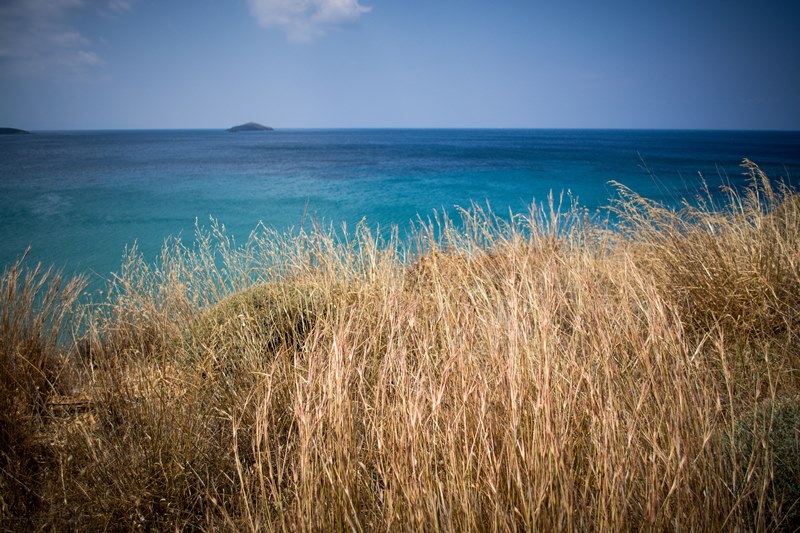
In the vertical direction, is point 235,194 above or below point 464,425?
above

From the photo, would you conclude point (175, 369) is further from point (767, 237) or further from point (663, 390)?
point (767, 237)

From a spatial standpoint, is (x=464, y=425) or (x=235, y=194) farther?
(x=235, y=194)

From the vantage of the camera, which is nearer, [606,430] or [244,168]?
[606,430]

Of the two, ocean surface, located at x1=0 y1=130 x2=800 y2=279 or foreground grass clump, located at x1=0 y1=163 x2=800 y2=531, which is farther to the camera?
ocean surface, located at x1=0 y1=130 x2=800 y2=279

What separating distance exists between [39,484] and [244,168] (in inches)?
1422

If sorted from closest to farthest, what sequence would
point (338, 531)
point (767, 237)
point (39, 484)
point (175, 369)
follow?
point (338, 531) → point (39, 484) → point (175, 369) → point (767, 237)

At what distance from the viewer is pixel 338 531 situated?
137 cm

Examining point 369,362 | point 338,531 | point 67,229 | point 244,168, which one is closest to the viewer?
point 338,531

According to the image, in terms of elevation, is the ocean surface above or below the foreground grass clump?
above

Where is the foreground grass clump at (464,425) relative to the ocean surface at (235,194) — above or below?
below

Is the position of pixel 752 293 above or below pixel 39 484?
above

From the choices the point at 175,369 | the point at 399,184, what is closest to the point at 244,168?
the point at 399,184

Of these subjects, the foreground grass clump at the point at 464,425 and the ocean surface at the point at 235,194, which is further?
the ocean surface at the point at 235,194

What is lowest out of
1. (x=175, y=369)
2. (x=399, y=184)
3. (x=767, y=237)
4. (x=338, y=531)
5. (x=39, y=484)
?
(x=39, y=484)
